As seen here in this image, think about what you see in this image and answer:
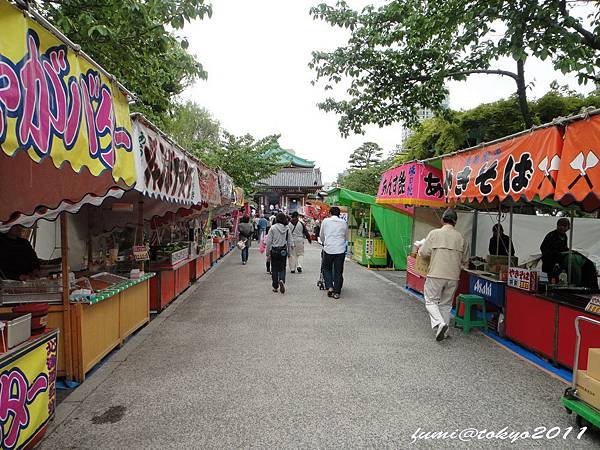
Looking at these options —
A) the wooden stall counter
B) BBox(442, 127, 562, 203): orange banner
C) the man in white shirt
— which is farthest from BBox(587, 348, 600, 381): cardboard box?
the man in white shirt

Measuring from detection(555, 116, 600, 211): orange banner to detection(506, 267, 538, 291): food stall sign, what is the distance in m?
1.83

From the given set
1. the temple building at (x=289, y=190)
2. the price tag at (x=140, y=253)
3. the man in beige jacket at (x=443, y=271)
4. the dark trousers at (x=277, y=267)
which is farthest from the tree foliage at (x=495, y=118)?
the temple building at (x=289, y=190)

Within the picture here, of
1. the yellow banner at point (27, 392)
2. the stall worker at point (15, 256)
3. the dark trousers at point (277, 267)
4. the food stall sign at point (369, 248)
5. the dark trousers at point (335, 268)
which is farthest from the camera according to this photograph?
the food stall sign at point (369, 248)

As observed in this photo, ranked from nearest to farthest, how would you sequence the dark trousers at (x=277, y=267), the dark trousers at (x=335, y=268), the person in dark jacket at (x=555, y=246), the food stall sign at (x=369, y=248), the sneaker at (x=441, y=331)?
the sneaker at (x=441, y=331), the person in dark jacket at (x=555, y=246), the dark trousers at (x=335, y=268), the dark trousers at (x=277, y=267), the food stall sign at (x=369, y=248)

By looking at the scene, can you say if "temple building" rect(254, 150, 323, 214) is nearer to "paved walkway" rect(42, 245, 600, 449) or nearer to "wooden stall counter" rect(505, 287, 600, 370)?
"paved walkway" rect(42, 245, 600, 449)

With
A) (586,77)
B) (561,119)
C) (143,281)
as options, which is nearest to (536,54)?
(586,77)

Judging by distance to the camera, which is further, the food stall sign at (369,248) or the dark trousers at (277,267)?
the food stall sign at (369,248)

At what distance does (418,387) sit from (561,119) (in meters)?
3.28

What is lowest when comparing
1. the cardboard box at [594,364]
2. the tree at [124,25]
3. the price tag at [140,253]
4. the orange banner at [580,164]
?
the cardboard box at [594,364]

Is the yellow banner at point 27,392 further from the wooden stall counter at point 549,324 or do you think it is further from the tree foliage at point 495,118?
the tree foliage at point 495,118

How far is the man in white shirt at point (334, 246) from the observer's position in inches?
360

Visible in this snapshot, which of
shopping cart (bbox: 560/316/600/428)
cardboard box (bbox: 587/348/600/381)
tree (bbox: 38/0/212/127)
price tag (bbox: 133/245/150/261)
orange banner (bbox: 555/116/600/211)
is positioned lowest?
shopping cart (bbox: 560/316/600/428)

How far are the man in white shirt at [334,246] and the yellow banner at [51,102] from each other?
5896mm

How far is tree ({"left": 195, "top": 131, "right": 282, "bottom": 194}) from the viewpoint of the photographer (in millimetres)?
23516
